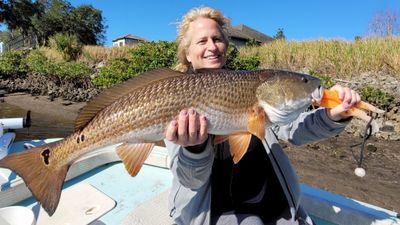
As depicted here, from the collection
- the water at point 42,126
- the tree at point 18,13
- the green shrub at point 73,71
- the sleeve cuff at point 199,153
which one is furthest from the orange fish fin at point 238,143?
the tree at point 18,13

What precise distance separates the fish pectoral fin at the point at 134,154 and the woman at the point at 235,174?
248mm

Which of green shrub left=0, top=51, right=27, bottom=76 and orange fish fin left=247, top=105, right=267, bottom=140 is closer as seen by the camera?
orange fish fin left=247, top=105, right=267, bottom=140

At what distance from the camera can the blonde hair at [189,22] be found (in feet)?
9.16

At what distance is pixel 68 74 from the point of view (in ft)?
75.2

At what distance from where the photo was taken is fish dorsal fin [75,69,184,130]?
198cm

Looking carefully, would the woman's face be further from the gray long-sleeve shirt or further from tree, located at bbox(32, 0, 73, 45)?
tree, located at bbox(32, 0, 73, 45)

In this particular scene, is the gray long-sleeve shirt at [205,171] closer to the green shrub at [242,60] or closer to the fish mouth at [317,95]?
the fish mouth at [317,95]

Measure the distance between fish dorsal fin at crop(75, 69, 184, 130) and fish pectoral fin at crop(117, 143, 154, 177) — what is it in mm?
268

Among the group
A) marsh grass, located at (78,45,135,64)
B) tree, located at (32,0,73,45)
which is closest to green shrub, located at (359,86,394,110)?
marsh grass, located at (78,45,135,64)

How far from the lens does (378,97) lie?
11.1 m

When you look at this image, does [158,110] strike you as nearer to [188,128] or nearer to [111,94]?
[188,128]

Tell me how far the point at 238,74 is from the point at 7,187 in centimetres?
303

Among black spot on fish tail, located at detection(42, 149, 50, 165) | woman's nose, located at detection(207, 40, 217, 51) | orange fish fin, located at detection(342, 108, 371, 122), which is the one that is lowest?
black spot on fish tail, located at detection(42, 149, 50, 165)

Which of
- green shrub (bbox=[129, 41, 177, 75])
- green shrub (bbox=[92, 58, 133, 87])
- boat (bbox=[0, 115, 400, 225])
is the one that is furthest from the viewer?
green shrub (bbox=[92, 58, 133, 87])
